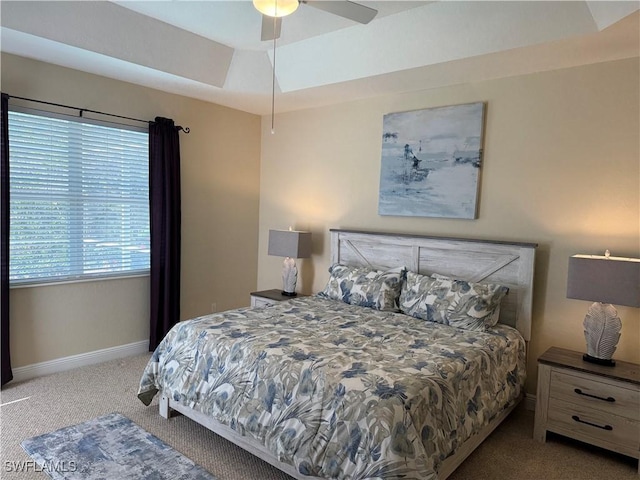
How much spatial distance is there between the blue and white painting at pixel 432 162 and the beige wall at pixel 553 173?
0.09 meters

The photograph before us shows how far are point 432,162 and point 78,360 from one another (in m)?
3.52

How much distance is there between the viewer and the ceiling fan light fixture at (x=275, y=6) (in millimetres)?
→ 2324

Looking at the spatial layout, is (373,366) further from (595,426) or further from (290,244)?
(290,244)

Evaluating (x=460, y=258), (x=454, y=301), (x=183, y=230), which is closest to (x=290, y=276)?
(x=183, y=230)

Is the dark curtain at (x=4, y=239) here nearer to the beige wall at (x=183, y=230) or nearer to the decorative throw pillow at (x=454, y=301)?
the beige wall at (x=183, y=230)

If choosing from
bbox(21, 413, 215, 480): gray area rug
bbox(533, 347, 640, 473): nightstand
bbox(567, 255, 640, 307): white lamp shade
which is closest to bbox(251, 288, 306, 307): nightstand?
bbox(21, 413, 215, 480): gray area rug

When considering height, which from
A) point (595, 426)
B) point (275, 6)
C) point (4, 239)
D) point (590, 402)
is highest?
point (275, 6)

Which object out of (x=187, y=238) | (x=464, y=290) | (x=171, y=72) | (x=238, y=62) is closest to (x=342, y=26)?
(x=238, y=62)

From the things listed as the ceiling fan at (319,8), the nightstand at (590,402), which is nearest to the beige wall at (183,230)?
the ceiling fan at (319,8)

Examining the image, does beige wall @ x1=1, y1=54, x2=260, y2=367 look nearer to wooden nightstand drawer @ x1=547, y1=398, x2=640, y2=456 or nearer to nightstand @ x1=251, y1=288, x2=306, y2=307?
nightstand @ x1=251, y1=288, x2=306, y2=307

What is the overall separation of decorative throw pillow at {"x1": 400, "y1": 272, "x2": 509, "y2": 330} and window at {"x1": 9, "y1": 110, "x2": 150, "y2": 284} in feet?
8.47

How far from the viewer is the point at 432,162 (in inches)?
146

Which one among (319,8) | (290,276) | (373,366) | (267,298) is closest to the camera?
(373,366)

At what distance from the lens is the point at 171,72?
3588 mm
